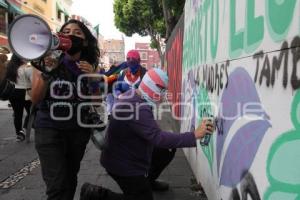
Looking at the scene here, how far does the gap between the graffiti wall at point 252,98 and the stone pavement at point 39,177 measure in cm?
52

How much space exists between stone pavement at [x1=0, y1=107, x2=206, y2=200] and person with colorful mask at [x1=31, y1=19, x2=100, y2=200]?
144 centimetres

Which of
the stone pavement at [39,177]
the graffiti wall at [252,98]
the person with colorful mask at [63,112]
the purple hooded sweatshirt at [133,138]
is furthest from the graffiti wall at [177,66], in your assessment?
the person with colorful mask at [63,112]

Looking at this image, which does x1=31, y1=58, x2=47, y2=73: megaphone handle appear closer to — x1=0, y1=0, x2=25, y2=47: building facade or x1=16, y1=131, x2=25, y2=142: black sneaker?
x1=16, y1=131, x2=25, y2=142: black sneaker

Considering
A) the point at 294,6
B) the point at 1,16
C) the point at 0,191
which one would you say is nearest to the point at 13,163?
the point at 0,191

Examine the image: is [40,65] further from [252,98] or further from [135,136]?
[252,98]

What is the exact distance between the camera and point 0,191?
5.12 metres

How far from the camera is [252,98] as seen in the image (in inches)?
114

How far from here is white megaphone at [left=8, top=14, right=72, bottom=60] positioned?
3230 millimetres

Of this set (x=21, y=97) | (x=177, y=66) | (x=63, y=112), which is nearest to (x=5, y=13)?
(x=177, y=66)

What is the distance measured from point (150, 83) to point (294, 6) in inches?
68.4

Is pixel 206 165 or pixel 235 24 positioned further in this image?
pixel 206 165

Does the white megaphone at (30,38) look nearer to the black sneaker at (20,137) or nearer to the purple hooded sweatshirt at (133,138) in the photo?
the purple hooded sweatshirt at (133,138)

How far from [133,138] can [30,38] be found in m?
1.09

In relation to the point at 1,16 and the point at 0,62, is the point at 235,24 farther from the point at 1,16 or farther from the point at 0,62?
the point at 1,16
